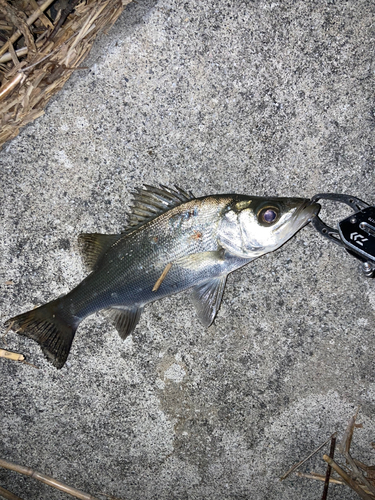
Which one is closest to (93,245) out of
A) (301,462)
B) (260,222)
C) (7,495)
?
(260,222)

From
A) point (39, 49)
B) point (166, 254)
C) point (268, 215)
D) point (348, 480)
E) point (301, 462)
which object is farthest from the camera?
point (301, 462)

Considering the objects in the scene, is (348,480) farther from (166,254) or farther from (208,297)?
(166,254)

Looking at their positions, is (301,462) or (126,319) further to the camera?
(301,462)

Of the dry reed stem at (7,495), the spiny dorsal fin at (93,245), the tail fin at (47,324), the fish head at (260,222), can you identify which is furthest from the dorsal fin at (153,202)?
the dry reed stem at (7,495)

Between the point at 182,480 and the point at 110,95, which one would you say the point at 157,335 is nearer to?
the point at 182,480

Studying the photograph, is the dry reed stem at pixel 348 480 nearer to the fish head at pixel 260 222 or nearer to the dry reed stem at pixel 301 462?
the dry reed stem at pixel 301 462

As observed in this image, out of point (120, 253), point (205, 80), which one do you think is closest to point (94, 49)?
point (205, 80)

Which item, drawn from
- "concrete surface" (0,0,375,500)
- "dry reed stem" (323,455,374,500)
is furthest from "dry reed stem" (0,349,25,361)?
"dry reed stem" (323,455,374,500)
